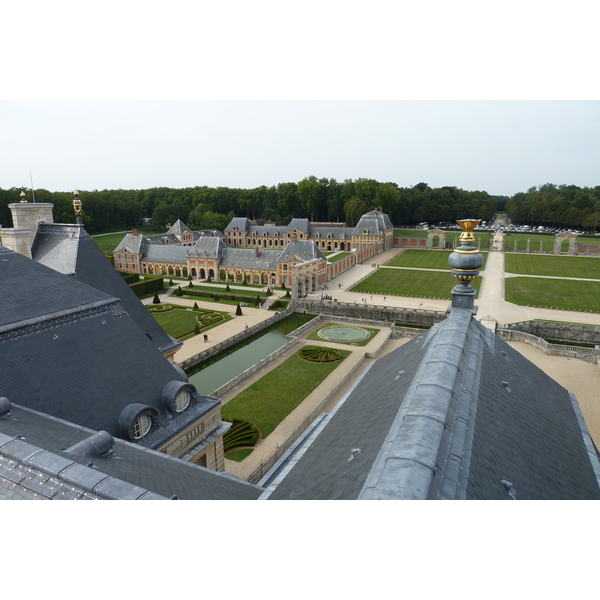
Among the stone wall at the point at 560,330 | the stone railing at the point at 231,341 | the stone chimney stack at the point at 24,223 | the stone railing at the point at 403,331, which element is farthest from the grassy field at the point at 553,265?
the stone chimney stack at the point at 24,223

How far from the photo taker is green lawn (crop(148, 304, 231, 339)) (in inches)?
1623

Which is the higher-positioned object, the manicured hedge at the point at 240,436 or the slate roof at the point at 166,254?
the slate roof at the point at 166,254

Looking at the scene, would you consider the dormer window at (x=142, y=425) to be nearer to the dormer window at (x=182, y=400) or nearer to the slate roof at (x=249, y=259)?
the dormer window at (x=182, y=400)

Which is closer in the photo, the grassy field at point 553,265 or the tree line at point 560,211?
the grassy field at point 553,265

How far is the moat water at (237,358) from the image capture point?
31125 millimetres

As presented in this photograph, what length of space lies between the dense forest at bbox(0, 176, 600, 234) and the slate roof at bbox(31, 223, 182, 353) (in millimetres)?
94801

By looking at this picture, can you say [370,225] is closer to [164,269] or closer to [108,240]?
[164,269]

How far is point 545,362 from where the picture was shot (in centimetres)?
3250

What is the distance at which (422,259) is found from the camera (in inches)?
3236

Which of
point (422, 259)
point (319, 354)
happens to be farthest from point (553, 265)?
point (319, 354)

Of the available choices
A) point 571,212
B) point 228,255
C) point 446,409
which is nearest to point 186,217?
point 228,255

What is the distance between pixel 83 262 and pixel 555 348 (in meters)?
33.8

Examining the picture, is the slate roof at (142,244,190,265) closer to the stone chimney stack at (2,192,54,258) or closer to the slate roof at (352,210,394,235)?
the slate roof at (352,210,394,235)

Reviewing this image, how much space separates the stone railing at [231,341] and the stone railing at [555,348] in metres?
22.0
